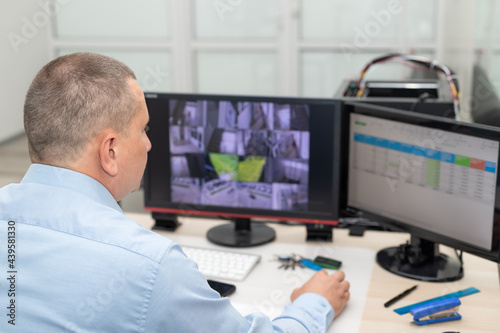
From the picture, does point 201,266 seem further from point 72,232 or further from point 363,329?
point 72,232

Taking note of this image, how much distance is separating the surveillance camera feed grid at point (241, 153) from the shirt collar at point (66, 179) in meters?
0.81

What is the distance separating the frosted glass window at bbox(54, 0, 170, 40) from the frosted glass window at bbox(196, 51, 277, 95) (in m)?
0.38

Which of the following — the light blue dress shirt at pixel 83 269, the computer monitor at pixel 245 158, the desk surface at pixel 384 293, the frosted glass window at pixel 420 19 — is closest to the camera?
the light blue dress shirt at pixel 83 269

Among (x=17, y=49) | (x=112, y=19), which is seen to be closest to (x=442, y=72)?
(x=112, y=19)

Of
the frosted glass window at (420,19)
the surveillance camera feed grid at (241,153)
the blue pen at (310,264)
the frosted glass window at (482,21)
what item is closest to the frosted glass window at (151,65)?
the frosted glass window at (420,19)

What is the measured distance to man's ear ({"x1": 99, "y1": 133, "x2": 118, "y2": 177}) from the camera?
1026 millimetres

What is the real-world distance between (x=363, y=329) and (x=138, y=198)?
1.10 m

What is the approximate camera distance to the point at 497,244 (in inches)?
59.4

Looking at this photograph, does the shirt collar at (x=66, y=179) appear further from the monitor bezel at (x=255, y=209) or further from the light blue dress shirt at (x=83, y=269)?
the monitor bezel at (x=255, y=209)

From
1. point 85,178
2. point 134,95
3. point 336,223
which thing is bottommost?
point 336,223

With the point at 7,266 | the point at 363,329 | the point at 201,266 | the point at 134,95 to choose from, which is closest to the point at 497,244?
the point at 363,329

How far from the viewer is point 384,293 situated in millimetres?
1576

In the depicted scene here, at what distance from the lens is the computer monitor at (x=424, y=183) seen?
1.51 meters

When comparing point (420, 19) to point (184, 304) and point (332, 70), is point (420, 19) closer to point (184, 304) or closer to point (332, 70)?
point (332, 70)
